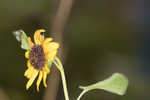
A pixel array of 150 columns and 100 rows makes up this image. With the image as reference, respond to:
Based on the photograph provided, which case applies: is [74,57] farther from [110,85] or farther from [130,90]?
[110,85]

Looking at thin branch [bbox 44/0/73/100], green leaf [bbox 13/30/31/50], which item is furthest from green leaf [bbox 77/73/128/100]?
thin branch [bbox 44/0/73/100]

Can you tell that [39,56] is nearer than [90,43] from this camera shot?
Yes

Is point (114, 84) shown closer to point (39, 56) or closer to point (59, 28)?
point (39, 56)

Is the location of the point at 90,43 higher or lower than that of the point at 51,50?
lower

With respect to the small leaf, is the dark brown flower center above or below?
above

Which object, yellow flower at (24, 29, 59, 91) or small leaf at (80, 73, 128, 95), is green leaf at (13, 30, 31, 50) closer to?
yellow flower at (24, 29, 59, 91)

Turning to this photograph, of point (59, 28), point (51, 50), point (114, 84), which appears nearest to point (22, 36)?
point (51, 50)
